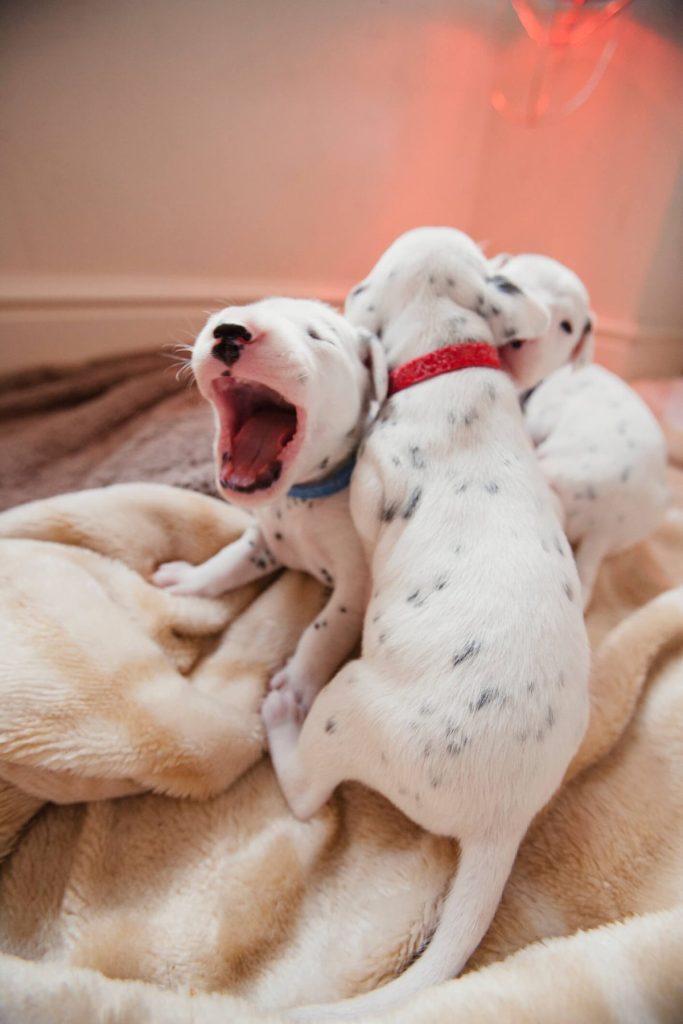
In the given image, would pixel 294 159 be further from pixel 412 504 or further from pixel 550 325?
pixel 412 504

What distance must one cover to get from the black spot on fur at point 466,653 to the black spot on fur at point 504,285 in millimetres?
848

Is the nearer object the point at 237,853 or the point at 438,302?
the point at 237,853

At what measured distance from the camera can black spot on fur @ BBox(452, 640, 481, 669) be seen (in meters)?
0.84

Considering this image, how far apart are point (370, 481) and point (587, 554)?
28.3 inches

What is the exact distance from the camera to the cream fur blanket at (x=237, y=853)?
0.70 m

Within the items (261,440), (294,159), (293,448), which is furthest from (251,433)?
(294,159)

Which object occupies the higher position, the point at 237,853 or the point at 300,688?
the point at 300,688

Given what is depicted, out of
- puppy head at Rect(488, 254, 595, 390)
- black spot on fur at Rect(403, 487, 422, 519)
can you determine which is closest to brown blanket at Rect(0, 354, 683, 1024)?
black spot on fur at Rect(403, 487, 422, 519)

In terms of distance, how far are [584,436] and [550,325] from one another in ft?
1.03

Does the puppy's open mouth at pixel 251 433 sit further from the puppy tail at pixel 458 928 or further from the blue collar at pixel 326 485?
the puppy tail at pixel 458 928

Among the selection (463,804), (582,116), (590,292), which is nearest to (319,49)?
(582,116)

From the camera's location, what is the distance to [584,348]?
171 cm

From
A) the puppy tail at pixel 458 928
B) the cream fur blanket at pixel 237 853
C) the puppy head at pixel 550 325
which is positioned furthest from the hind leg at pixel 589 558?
the puppy tail at pixel 458 928

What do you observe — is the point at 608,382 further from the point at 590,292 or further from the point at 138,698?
the point at 138,698
